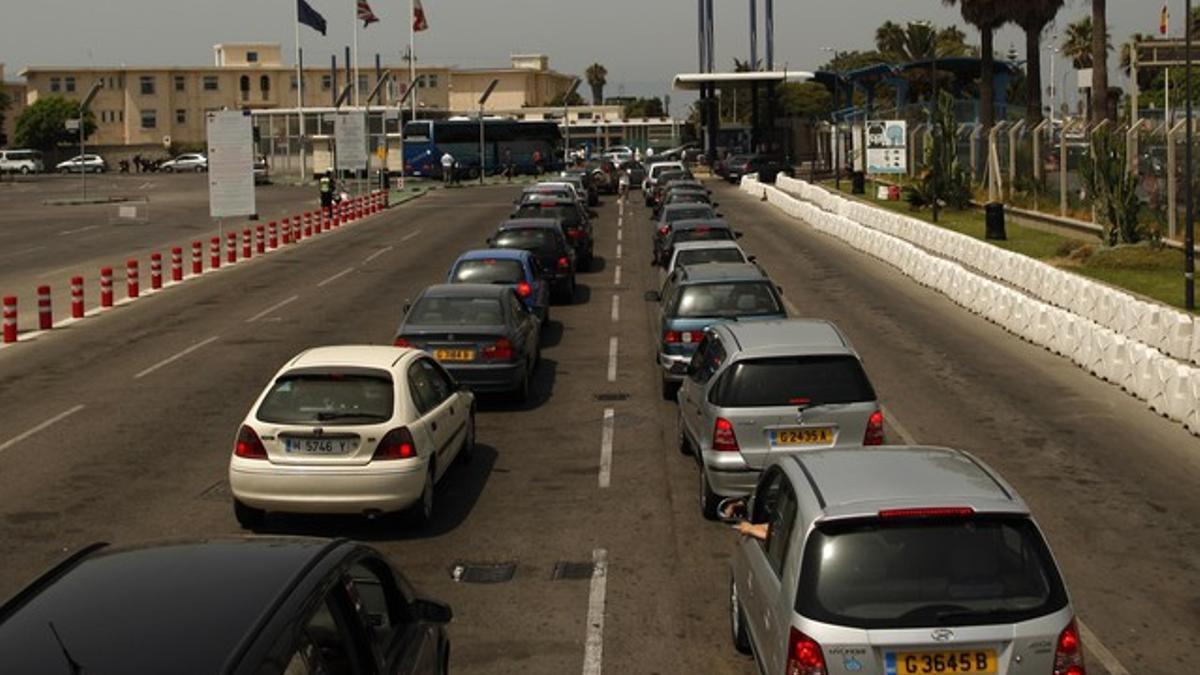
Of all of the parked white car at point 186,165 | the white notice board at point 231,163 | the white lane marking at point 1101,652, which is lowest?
the white lane marking at point 1101,652

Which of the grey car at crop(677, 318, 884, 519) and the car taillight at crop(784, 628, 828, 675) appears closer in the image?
the car taillight at crop(784, 628, 828, 675)

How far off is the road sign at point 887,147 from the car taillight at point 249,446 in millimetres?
53287

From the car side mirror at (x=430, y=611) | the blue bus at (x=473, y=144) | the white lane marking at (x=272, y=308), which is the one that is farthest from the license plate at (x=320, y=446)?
the blue bus at (x=473, y=144)

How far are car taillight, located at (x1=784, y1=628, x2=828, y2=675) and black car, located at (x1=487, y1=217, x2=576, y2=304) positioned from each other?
23093 mm

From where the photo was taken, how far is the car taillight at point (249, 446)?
41.8ft

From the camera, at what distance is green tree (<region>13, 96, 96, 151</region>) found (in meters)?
140

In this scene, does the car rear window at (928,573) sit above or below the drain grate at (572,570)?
above

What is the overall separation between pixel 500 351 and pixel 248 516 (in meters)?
6.02

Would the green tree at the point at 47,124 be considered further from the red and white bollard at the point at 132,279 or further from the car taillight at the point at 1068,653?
the car taillight at the point at 1068,653

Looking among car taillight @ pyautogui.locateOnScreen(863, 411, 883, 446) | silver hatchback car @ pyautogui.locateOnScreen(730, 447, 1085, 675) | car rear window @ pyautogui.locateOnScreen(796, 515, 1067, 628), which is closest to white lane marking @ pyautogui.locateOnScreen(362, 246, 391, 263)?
car taillight @ pyautogui.locateOnScreen(863, 411, 883, 446)

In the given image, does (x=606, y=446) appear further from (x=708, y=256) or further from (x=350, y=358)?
(x=708, y=256)

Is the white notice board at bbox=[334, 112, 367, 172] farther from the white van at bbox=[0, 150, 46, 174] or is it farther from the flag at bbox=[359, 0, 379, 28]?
the white van at bbox=[0, 150, 46, 174]

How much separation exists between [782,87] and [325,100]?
51016 mm

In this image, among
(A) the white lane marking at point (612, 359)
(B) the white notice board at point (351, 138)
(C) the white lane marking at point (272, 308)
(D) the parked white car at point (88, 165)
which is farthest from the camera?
(D) the parked white car at point (88, 165)
